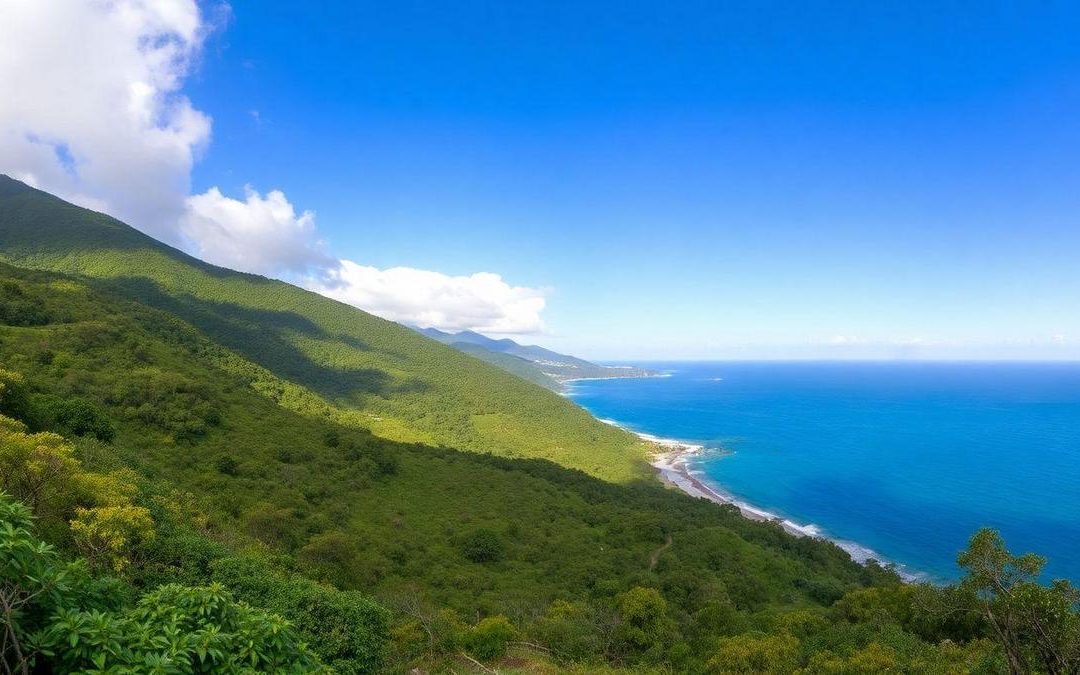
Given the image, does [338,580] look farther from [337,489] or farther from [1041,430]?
[1041,430]

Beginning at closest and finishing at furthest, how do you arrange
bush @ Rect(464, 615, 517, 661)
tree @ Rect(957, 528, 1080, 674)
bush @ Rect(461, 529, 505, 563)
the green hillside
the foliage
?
1. the foliage
2. tree @ Rect(957, 528, 1080, 674)
3. bush @ Rect(464, 615, 517, 661)
4. bush @ Rect(461, 529, 505, 563)
5. the green hillside

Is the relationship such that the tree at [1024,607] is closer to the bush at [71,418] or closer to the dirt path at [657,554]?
the dirt path at [657,554]

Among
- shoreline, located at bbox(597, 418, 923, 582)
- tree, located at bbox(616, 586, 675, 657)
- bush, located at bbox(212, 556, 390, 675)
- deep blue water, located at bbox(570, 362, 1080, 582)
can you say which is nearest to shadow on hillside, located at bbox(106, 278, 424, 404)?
shoreline, located at bbox(597, 418, 923, 582)

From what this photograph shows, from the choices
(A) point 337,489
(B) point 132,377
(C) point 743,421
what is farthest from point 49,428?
(C) point 743,421

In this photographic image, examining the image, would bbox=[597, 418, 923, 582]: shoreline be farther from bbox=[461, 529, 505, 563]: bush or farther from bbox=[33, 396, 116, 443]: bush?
bbox=[33, 396, 116, 443]: bush

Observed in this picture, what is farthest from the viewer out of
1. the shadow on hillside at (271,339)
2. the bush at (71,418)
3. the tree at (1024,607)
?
the shadow on hillside at (271,339)

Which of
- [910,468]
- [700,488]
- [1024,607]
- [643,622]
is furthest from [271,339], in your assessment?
[910,468]

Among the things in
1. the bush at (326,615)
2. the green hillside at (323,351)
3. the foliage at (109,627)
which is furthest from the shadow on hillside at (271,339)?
the foliage at (109,627)
